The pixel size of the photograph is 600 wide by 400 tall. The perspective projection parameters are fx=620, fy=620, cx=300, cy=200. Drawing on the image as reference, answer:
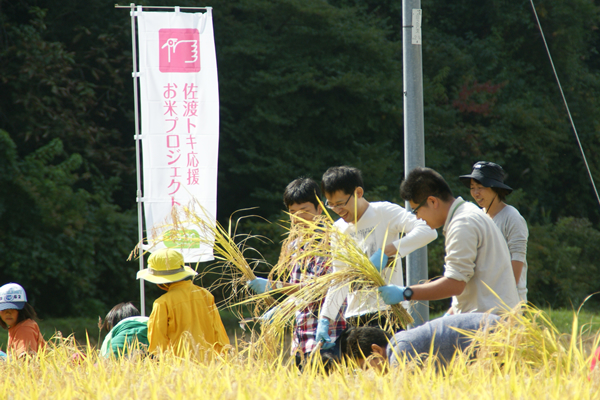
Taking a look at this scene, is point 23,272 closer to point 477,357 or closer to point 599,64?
point 477,357

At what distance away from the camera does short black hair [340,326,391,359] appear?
2453 mm

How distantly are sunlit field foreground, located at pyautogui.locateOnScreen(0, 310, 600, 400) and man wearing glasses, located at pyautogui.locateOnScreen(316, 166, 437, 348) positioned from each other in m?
0.43

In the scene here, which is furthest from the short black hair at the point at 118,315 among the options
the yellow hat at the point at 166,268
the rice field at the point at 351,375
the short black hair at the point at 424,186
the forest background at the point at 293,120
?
the forest background at the point at 293,120

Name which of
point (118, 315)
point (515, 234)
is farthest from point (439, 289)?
point (118, 315)

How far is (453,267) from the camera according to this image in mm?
2338

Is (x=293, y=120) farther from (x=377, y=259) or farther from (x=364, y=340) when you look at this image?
(x=364, y=340)

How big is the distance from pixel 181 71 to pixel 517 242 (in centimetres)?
343

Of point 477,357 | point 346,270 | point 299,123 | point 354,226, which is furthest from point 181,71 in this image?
point 299,123

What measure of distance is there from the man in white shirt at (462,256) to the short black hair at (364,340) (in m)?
0.15

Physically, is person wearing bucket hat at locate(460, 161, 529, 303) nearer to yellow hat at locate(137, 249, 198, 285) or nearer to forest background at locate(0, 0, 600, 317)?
yellow hat at locate(137, 249, 198, 285)

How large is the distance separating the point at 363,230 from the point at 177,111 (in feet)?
10.0

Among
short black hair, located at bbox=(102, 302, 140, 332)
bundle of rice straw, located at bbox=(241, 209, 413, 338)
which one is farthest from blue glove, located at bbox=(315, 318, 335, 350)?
short black hair, located at bbox=(102, 302, 140, 332)

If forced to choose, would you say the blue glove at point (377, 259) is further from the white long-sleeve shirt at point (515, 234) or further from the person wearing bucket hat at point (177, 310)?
the white long-sleeve shirt at point (515, 234)

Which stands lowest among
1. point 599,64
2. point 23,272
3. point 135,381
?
point 23,272
